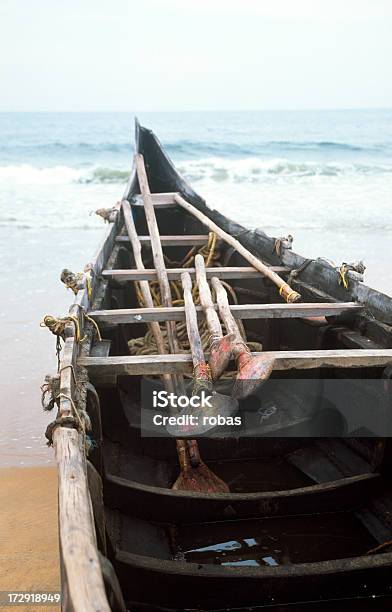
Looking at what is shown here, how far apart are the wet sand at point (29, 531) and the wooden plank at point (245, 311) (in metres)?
1.20

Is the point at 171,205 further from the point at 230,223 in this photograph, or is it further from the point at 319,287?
the point at 319,287

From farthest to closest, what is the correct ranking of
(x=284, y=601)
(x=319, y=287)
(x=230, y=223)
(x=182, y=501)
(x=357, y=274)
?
1. (x=230, y=223)
2. (x=319, y=287)
3. (x=357, y=274)
4. (x=182, y=501)
5. (x=284, y=601)

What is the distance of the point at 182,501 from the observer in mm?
2686

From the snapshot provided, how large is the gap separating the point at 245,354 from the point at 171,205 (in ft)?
13.0

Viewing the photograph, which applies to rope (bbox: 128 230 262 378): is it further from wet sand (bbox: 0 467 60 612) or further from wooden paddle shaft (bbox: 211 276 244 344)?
wet sand (bbox: 0 467 60 612)

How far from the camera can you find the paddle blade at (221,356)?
8.23 feet

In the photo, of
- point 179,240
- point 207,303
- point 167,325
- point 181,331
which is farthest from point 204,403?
point 179,240

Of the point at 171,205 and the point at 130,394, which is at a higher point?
the point at 171,205

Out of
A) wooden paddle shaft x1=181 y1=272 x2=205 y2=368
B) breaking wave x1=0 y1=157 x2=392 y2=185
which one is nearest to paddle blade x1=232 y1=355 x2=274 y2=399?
wooden paddle shaft x1=181 y1=272 x2=205 y2=368

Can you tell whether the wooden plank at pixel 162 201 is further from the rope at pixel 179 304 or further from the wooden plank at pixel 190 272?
the wooden plank at pixel 190 272

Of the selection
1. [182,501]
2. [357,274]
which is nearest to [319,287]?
[357,274]

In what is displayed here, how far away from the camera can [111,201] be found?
56.9 feet

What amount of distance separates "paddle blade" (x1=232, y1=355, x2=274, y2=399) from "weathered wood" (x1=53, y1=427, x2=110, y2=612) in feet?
2.44

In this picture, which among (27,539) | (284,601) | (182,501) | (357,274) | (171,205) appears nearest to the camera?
(284,601)
